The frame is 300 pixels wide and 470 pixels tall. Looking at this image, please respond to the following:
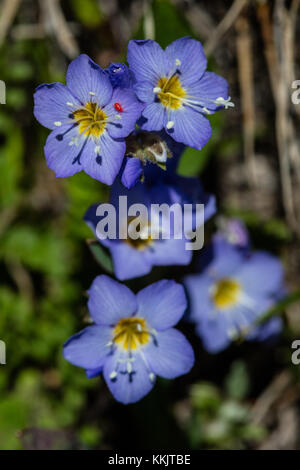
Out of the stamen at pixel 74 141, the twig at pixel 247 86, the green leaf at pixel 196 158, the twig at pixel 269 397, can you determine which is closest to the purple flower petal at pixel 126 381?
the stamen at pixel 74 141

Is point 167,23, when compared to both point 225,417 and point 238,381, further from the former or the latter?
point 225,417

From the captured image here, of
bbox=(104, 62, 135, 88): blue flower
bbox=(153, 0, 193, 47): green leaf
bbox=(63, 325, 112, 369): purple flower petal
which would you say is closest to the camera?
bbox=(104, 62, 135, 88): blue flower

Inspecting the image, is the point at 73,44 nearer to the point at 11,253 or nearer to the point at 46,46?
the point at 46,46

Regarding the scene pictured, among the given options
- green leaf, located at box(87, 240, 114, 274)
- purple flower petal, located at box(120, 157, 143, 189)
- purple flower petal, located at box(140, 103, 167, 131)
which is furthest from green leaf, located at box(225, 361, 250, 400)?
purple flower petal, located at box(140, 103, 167, 131)

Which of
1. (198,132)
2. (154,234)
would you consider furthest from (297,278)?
(198,132)

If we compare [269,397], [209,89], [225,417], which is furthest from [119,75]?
[269,397]

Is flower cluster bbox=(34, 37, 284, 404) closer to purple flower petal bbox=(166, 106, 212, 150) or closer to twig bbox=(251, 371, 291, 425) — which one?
purple flower petal bbox=(166, 106, 212, 150)
